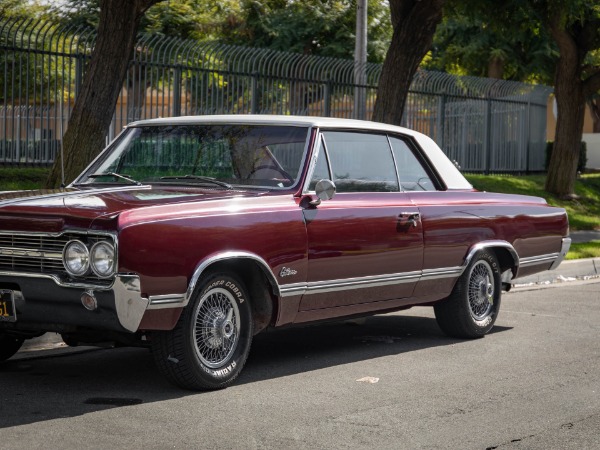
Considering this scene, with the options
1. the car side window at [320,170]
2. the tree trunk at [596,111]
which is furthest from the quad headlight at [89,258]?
the tree trunk at [596,111]

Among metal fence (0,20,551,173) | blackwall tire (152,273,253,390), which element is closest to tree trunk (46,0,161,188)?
metal fence (0,20,551,173)

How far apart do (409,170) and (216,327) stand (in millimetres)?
2529

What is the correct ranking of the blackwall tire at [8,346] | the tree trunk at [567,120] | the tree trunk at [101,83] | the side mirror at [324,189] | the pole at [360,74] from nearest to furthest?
the side mirror at [324,189] → the blackwall tire at [8,346] → the tree trunk at [101,83] → the pole at [360,74] → the tree trunk at [567,120]

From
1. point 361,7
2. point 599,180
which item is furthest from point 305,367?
point 599,180

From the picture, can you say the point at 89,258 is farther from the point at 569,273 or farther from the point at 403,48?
the point at 403,48

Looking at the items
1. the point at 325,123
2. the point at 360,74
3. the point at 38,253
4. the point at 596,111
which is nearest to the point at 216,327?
the point at 38,253

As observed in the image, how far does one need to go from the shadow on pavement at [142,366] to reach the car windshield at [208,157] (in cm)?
125

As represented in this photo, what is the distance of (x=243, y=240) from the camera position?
23.2 ft

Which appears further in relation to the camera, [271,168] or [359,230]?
[359,230]

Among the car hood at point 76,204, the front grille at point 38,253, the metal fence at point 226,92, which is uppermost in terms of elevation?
the metal fence at point 226,92

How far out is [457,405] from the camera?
22.1 feet

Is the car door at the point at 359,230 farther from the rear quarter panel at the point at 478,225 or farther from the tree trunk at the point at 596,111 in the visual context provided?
the tree trunk at the point at 596,111

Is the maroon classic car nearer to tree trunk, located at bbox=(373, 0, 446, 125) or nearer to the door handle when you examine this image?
the door handle

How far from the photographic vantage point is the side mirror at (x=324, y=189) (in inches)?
299
